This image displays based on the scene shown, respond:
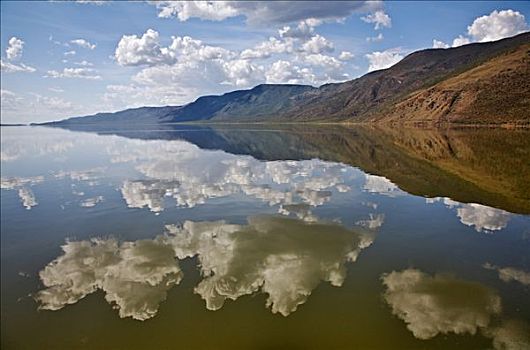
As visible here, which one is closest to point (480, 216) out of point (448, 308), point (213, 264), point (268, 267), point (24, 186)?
point (448, 308)

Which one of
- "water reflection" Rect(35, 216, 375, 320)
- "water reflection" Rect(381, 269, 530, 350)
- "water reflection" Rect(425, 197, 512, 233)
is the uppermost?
"water reflection" Rect(35, 216, 375, 320)

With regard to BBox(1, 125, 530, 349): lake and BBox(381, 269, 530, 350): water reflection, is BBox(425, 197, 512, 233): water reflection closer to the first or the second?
BBox(1, 125, 530, 349): lake

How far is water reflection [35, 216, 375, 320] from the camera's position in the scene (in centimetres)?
1558

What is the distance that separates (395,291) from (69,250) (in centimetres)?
1567

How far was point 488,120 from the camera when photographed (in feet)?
573

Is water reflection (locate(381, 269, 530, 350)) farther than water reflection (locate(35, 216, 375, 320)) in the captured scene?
No

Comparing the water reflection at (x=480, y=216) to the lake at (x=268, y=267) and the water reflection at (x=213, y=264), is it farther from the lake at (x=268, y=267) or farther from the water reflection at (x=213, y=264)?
the water reflection at (x=213, y=264)

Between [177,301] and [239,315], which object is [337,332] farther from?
[177,301]

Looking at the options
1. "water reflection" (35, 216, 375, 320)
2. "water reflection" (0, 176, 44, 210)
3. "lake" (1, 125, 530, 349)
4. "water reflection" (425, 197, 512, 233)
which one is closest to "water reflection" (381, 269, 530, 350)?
"lake" (1, 125, 530, 349)

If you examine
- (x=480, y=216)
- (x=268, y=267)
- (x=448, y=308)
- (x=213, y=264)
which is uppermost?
(x=213, y=264)

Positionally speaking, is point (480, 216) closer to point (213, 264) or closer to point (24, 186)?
point (213, 264)

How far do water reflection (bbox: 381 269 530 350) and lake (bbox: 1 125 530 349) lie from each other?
0.07 m

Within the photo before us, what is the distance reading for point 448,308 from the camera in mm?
14734

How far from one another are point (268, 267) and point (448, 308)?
741 cm
